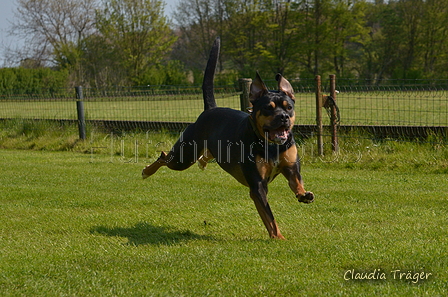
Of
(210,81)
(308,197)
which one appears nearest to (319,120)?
(210,81)

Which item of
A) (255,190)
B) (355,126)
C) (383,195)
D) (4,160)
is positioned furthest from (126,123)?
(255,190)

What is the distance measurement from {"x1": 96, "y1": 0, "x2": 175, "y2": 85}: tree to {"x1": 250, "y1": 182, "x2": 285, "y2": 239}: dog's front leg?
129 feet

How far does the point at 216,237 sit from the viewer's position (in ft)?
16.7

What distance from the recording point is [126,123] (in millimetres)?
13141

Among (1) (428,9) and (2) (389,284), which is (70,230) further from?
(1) (428,9)

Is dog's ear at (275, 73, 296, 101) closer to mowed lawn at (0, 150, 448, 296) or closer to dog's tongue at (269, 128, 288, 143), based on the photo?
dog's tongue at (269, 128, 288, 143)

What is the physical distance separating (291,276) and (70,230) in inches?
104

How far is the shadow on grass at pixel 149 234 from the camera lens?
4.98m

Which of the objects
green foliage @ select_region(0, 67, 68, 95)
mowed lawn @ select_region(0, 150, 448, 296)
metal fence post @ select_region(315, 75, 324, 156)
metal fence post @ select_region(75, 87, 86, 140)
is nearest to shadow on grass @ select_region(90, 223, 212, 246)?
mowed lawn @ select_region(0, 150, 448, 296)

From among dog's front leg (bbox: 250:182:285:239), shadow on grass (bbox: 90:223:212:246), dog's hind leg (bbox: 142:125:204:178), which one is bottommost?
shadow on grass (bbox: 90:223:212:246)

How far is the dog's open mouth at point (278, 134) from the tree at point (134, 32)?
3940cm

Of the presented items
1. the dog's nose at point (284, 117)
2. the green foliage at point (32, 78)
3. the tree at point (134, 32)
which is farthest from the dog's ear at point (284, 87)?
the tree at point (134, 32)

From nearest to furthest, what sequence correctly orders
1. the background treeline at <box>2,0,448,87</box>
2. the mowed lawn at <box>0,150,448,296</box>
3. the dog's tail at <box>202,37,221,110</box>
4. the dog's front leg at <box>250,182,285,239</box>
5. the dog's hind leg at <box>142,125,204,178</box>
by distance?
the mowed lawn at <box>0,150,448,296</box>, the dog's front leg at <box>250,182,285,239</box>, the dog's hind leg at <box>142,125,204,178</box>, the dog's tail at <box>202,37,221,110</box>, the background treeline at <box>2,0,448,87</box>

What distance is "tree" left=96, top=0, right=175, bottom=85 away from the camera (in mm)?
43250
